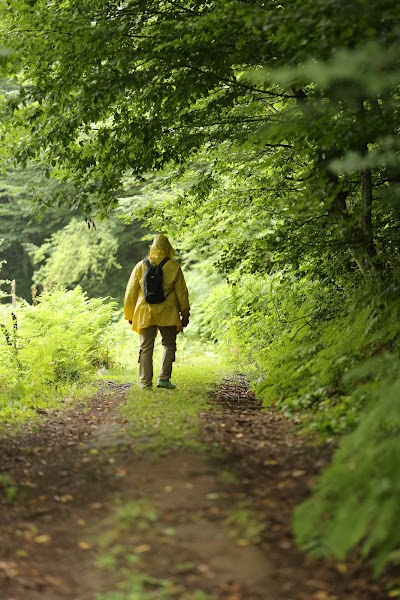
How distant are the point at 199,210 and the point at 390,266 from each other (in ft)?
10.6

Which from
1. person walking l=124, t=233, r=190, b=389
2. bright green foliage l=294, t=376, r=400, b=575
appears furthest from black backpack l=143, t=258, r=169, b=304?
bright green foliage l=294, t=376, r=400, b=575

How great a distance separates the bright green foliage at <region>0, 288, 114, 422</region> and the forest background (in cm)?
5

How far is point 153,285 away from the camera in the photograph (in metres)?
9.70

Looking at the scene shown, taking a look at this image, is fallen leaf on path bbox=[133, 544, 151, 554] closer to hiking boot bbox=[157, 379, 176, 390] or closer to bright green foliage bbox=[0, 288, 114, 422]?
bright green foliage bbox=[0, 288, 114, 422]

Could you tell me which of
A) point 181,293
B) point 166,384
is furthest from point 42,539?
point 181,293

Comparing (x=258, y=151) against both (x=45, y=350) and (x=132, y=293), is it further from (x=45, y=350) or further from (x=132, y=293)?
(x=45, y=350)

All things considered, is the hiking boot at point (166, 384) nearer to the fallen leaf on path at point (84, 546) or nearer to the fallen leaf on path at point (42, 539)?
the fallen leaf on path at point (42, 539)

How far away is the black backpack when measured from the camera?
381 inches

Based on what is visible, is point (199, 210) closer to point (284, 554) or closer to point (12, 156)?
point (12, 156)

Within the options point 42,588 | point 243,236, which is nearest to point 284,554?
point 42,588

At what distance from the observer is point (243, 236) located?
1127cm

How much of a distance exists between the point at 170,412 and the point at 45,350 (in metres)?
4.13

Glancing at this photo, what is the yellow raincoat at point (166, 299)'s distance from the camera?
9.78 meters

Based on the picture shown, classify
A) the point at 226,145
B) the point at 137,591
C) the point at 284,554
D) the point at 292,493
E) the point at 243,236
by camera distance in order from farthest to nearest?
1. the point at 243,236
2. the point at 226,145
3. the point at 292,493
4. the point at 284,554
5. the point at 137,591
